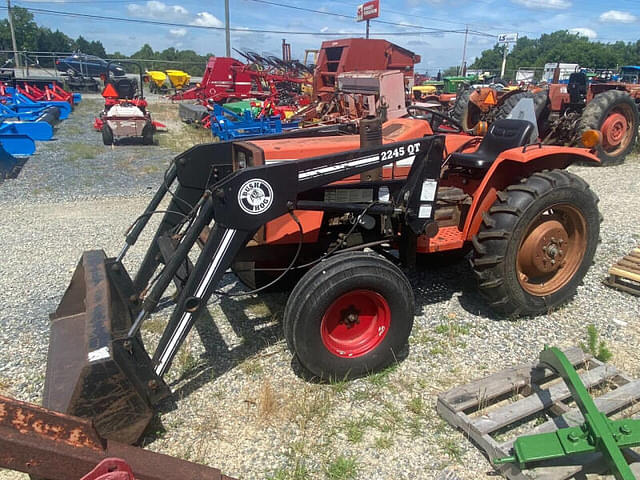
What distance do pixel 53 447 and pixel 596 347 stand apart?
3440mm

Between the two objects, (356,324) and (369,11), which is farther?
(369,11)

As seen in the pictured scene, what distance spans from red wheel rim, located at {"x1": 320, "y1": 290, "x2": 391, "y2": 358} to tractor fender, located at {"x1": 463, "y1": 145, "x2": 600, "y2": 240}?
3.64ft

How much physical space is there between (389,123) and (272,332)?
6.30ft

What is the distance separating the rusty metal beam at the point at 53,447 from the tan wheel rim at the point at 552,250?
115 inches

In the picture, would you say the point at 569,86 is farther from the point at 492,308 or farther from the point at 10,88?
the point at 10,88

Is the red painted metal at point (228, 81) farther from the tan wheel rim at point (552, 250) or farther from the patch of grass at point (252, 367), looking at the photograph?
the patch of grass at point (252, 367)

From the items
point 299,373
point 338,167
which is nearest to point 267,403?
point 299,373

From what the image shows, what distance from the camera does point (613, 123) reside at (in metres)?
9.68

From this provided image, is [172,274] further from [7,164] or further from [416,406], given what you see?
[7,164]

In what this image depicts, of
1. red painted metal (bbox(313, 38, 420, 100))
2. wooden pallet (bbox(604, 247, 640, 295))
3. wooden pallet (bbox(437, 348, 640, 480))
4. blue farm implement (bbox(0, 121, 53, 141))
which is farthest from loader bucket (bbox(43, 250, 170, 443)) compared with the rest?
red painted metal (bbox(313, 38, 420, 100))

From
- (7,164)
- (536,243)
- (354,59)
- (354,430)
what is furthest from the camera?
(354,59)

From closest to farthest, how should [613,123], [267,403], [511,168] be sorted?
[267,403] < [511,168] < [613,123]

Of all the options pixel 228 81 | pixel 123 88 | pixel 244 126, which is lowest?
pixel 244 126

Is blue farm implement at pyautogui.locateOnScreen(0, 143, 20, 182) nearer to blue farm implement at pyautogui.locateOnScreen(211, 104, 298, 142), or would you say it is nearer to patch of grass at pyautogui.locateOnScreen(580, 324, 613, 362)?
blue farm implement at pyautogui.locateOnScreen(211, 104, 298, 142)
